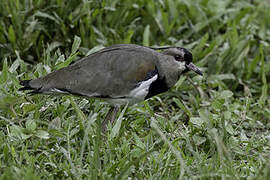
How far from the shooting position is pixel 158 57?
395 centimetres

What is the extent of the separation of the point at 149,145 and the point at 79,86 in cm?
66

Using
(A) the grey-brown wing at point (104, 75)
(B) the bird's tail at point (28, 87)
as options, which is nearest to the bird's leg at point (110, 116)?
(A) the grey-brown wing at point (104, 75)

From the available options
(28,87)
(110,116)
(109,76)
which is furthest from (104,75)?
(28,87)

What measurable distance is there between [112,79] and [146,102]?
22.6 inches

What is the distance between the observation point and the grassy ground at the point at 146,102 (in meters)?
3.24

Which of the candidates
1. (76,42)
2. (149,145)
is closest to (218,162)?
(149,145)

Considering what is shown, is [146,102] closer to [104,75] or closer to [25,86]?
[104,75]

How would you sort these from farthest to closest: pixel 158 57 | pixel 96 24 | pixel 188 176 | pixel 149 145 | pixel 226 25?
pixel 226 25 → pixel 96 24 → pixel 158 57 → pixel 149 145 → pixel 188 176

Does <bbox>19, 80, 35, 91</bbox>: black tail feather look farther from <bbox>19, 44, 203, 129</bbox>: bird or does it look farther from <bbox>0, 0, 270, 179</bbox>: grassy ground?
<bbox>0, 0, 270, 179</bbox>: grassy ground

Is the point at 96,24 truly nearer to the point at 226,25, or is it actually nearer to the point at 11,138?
the point at 226,25

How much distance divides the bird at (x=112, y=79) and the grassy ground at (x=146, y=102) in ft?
0.45

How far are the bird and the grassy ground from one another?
0.14 meters

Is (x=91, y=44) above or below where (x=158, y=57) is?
below

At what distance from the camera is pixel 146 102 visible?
4.20 metres
